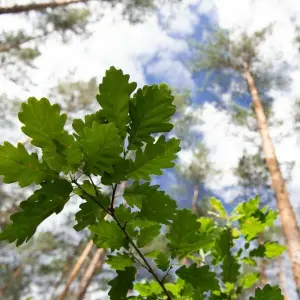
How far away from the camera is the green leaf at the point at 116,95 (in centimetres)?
52

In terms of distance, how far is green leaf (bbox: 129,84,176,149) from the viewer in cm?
53

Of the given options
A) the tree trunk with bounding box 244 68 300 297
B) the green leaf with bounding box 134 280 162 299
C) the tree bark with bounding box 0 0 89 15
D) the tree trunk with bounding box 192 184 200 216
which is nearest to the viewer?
the green leaf with bounding box 134 280 162 299

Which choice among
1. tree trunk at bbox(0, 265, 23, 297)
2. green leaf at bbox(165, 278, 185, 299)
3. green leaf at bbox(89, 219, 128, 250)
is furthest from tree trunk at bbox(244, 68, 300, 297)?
tree trunk at bbox(0, 265, 23, 297)

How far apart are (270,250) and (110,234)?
26.8 inches

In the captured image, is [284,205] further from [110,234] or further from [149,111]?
[149,111]

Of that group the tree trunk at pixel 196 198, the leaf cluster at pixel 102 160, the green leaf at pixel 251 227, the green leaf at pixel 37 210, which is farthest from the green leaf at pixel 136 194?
the tree trunk at pixel 196 198

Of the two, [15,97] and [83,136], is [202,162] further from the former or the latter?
[83,136]

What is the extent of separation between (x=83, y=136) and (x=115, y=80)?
0.38 ft

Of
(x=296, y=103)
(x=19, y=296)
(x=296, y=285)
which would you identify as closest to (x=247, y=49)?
(x=296, y=103)

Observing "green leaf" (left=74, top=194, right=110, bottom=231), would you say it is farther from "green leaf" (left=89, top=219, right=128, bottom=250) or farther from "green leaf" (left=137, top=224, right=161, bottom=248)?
"green leaf" (left=137, top=224, right=161, bottom=248)

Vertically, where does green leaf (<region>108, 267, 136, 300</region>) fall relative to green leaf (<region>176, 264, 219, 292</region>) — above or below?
below

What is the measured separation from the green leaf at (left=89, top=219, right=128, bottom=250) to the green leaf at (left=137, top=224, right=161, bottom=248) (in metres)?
0.06

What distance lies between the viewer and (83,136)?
49cm

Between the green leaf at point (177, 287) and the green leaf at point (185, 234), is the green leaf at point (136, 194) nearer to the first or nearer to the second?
the green leaf at point (185, 234)
